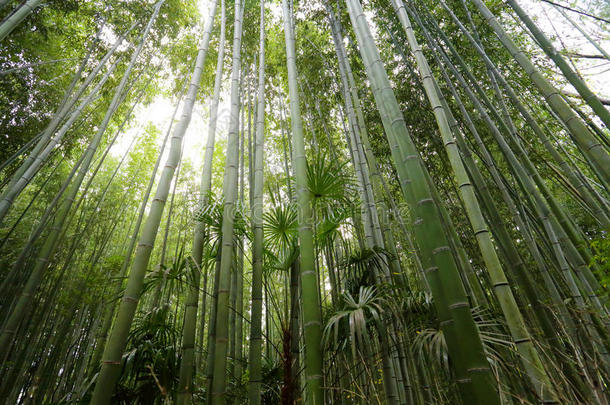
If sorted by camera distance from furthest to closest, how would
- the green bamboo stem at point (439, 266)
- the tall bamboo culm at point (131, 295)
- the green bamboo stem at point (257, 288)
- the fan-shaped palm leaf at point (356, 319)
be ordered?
the green bamboo stem at point (257, 288) < the fan-shaped palm leaf at point (356, 319) < the tall bamboo culm at point (131, 295) < the green bamboo stem at point (439, 266)

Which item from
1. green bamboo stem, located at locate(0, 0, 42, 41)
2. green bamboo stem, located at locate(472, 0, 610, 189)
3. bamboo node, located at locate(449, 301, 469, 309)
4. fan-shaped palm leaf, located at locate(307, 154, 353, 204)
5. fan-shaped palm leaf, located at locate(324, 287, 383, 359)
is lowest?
bamboo node, located at locate(449, 301, 469, 309)

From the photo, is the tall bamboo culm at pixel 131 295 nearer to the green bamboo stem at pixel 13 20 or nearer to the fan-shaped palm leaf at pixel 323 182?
the fan-shaped palm leaf at pixel 323 182

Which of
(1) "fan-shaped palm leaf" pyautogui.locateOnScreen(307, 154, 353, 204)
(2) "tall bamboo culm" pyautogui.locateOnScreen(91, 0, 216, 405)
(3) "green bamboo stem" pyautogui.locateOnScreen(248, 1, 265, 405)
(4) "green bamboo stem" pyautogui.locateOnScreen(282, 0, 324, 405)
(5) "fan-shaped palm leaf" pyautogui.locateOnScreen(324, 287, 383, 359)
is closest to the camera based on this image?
(2) "tall bamboo culm" pyautogui.locateOnScreen(91, 0, 216, 405)

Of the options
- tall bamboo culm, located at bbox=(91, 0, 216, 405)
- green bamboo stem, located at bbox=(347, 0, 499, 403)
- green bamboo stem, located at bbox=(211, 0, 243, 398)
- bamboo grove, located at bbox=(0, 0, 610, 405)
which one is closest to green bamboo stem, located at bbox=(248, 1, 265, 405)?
bamboo grove, located at bbox=(0, 0, 610, 405)

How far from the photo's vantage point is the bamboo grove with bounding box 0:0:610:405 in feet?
4.66

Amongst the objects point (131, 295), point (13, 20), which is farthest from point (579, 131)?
point (13, 20)

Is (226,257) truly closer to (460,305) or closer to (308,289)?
(308,289)

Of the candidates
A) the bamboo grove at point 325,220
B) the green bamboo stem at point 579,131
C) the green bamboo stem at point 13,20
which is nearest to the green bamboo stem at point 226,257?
the bamboo grove at point 325,220

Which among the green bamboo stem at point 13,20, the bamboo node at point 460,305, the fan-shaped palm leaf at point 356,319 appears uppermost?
the green bamboo stem at point 13,20

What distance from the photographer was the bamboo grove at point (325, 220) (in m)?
1.42

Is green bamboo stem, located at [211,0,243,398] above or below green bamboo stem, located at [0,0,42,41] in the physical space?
below

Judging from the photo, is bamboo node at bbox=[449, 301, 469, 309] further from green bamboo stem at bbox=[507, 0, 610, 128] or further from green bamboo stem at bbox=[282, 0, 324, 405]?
green bamboo stem at bbox=[507, 0, 610, 128]

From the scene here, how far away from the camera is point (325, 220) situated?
236 centimetres

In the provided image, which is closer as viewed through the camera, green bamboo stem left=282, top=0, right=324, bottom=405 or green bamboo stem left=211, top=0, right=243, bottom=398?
green bamboo stem left=282, top=0, right=324, bottom=405
